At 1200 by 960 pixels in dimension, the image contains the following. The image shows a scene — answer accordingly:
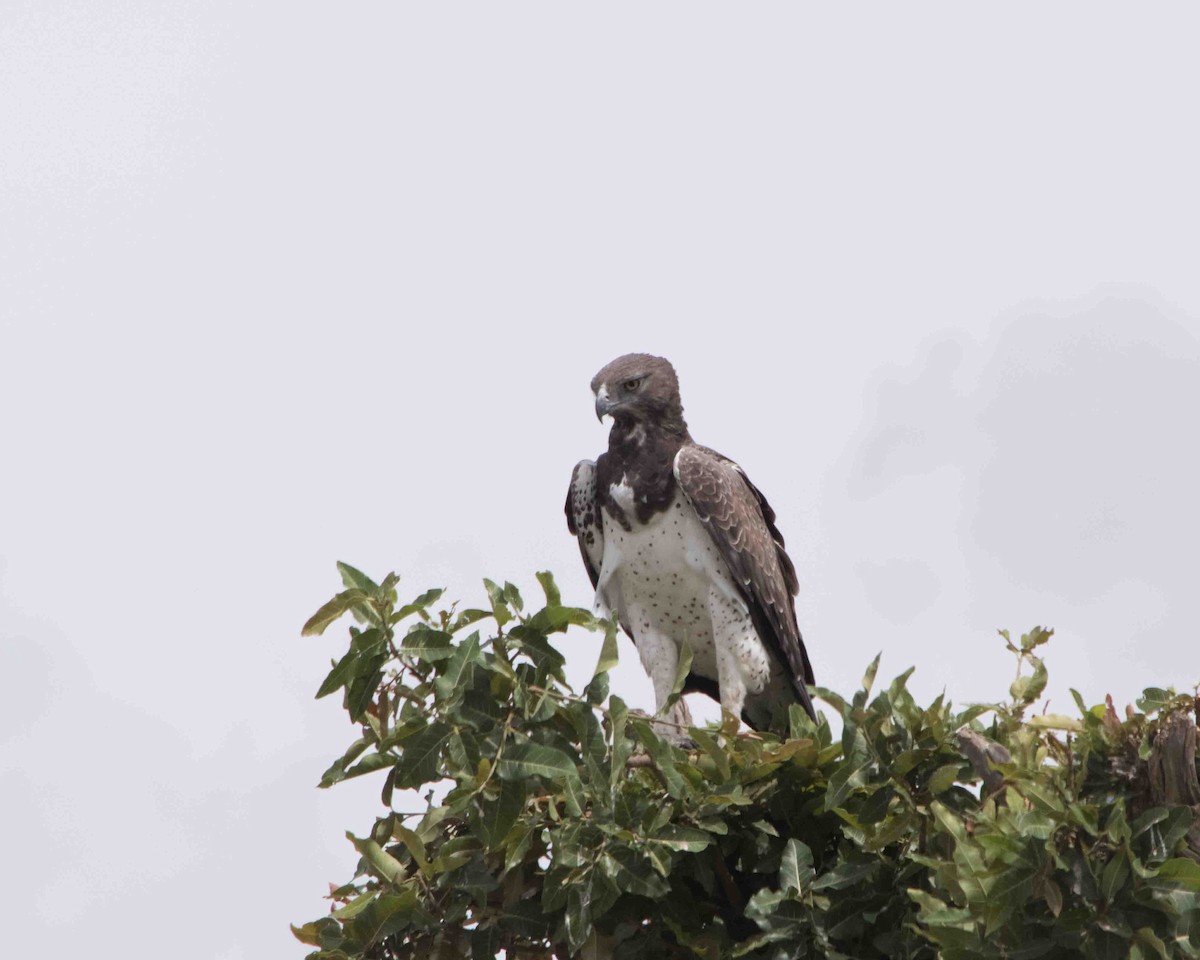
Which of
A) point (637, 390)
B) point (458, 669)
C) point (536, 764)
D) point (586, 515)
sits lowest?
point (536, 764)

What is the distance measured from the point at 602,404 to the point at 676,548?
2.88 ft

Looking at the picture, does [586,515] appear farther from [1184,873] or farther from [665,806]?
[1184,873]

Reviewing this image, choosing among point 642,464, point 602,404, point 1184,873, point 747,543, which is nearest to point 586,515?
point 642,464

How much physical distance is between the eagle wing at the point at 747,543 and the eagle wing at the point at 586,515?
1.89ft

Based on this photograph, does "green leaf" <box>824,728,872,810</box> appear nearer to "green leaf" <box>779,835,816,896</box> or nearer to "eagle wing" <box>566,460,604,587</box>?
"green leaf" <box>779,835,816,896</box>

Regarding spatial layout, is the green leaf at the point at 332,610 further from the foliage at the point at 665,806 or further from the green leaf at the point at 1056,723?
the green leaf at the point at 1056,723

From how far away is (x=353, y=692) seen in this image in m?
5.75

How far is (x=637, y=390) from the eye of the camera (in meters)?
9.06

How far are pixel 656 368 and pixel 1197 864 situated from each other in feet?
15.8

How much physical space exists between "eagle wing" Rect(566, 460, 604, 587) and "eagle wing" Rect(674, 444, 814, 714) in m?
0.58

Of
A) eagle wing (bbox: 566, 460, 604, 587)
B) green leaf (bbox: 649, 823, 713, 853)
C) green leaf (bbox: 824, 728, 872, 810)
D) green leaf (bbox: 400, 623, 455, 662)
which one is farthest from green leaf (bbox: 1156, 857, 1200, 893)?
eagle wing (bbox: 566, 460, 604, 587)

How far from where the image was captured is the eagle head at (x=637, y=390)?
29.6 feet

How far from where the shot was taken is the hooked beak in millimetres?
8938

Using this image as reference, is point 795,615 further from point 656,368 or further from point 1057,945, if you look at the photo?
point 1057,945
